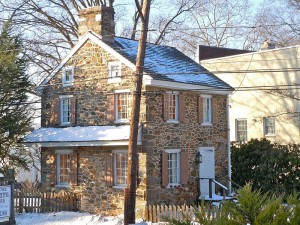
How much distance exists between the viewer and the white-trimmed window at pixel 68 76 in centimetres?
2469

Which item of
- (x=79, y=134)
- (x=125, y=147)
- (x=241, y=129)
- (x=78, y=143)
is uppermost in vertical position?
(x=241, y=129)

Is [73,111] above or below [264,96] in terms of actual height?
below

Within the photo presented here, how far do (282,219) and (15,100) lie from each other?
63.5ft

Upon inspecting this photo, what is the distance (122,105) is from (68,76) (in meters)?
3.56

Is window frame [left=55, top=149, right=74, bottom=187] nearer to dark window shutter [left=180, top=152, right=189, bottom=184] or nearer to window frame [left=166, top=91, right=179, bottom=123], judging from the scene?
window frame [left=166, top=91, right=179, bottom=123]

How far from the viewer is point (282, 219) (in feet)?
22.2

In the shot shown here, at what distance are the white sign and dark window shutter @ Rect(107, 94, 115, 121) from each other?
222 inches

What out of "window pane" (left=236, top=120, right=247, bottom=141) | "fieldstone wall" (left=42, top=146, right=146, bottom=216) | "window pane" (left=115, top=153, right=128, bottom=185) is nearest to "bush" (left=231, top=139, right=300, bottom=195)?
"window pane" (left=236, top=120, right=247, bottom=141)

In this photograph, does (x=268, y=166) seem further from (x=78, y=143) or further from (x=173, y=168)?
(x=78, y=143)

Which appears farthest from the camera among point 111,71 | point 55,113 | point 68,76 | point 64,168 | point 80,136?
point 55,113

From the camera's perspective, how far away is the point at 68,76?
81.8ft

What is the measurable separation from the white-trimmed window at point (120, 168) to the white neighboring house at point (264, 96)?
8.63 meters

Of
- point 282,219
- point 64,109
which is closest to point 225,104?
point 64,109

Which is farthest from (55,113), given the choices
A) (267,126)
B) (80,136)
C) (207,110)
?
(267,126)
